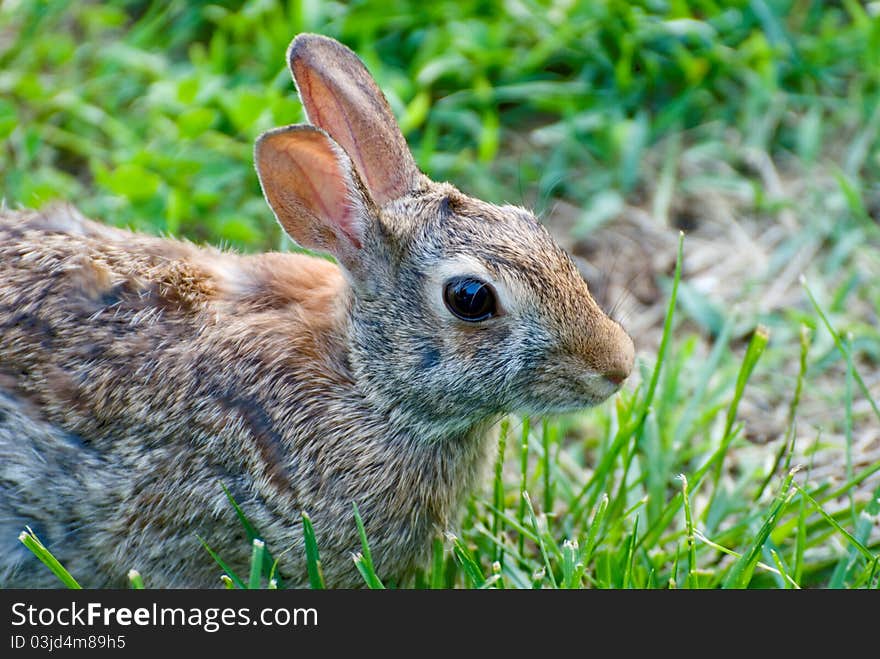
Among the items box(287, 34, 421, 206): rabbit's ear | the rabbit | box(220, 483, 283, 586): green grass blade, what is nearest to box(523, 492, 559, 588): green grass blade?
the rabbit

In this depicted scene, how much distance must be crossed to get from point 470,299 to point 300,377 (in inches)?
27.1

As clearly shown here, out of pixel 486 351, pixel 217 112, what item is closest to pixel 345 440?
pixel 486 351

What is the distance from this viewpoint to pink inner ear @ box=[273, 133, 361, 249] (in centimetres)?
422

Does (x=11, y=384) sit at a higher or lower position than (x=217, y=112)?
lower

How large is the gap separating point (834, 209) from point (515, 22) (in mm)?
1868

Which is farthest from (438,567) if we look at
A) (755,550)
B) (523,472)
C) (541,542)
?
(755,550)

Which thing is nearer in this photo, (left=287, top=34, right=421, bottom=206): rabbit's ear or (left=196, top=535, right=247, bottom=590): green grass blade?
(left=196, top=535, right=247, bottom=590): green grass blade

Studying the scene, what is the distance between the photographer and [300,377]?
4.41 meters

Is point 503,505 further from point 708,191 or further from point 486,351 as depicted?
point 708,191

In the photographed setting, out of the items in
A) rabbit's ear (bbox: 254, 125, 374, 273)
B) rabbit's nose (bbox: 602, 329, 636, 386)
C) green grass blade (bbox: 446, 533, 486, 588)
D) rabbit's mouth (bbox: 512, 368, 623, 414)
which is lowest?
green grass blade (bbox: 446, 533, 486, 588)

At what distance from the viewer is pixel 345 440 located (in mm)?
4363

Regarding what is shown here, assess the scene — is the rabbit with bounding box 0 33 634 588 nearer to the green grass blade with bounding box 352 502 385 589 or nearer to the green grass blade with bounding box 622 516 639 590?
the green grass blade with bounding box 352 502 385 589
